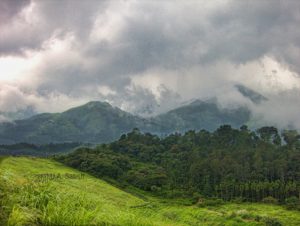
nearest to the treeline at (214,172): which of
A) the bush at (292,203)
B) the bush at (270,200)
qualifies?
the bush at (270,200)

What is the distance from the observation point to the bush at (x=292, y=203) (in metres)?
123

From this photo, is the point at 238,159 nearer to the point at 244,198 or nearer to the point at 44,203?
the point at 244,198

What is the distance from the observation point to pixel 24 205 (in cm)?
1394

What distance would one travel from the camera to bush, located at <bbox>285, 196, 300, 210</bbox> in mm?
122512

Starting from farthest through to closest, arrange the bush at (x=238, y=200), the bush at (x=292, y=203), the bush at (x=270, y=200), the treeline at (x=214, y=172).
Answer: the treeline at (x=214, y=172), the bush at (x=238, y=200), the bush at (x=270, y=200), the bush at (x=292, y=203)

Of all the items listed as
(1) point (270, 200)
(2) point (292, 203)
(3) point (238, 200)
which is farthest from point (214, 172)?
(2) point (292, 203)

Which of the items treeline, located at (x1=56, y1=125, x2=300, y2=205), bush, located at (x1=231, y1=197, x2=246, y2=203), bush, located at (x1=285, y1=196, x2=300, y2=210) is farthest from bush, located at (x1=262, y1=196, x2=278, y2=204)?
bush, located at (x1=231, y1=197, x2=246, y2=203)

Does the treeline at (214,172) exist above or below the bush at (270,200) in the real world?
above

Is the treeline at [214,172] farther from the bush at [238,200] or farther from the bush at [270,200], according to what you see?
the bush at [270,200]

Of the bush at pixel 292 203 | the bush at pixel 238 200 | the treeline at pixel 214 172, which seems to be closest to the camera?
the bush at pixel 292 203

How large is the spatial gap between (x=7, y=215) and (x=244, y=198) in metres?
137

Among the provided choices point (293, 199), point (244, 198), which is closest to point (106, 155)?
point (244, 198)

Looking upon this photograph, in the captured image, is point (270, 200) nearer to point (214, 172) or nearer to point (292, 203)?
point (292, 203)

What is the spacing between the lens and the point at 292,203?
125375 mm
